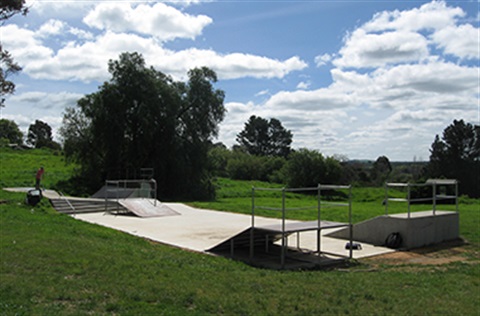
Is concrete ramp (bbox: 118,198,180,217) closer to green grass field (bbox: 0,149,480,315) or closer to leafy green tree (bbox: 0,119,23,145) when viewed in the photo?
green grass field (bbox: 0,149,480,315)

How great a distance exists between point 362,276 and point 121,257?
14.6ft

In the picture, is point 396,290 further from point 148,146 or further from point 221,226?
point 148,146

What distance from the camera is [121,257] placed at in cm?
923

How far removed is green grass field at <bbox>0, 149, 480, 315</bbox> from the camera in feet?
19.3

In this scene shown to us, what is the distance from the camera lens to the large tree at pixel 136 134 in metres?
32.8

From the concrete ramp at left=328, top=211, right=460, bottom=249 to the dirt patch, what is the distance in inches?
15.3

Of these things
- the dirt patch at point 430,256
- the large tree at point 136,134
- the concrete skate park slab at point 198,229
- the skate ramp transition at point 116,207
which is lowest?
the dirt patch at point 430,256

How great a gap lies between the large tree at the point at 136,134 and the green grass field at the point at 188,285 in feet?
70.7

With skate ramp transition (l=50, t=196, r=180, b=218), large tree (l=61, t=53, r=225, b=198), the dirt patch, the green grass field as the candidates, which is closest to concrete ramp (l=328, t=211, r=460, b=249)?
→ the dirt patch

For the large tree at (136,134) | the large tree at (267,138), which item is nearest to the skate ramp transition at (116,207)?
the large tree at (136,134)

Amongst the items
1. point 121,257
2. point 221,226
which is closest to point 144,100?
point 221,226

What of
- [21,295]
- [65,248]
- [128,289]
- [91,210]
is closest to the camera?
[21,295]

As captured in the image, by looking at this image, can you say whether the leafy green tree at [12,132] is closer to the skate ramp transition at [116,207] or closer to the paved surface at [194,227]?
the paved surface at [194,227]

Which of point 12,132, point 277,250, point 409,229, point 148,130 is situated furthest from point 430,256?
point 12,132
